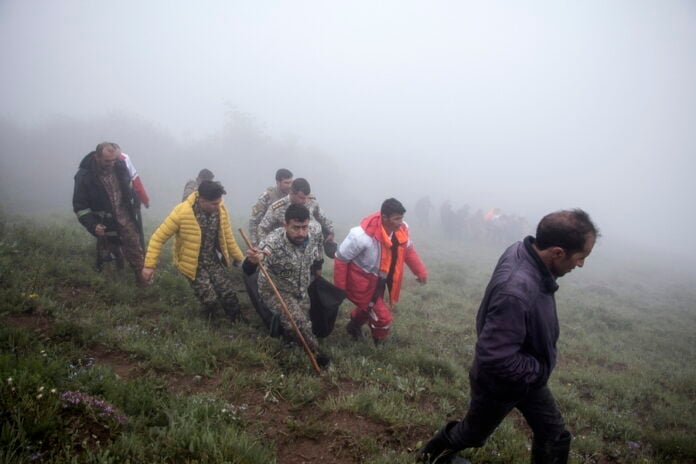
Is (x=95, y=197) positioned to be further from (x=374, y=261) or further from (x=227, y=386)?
(x=374, y=261)

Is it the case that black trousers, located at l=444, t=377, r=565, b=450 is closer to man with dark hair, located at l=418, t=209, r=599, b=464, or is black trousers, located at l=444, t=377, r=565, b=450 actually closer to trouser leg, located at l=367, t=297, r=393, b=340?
man with dark hair, located at l=418, t=209, r=599, b=464

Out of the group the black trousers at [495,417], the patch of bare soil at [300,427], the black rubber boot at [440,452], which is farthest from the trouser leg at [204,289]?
the black trousers at [495,417]

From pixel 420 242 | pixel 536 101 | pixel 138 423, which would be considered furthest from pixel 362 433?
pixel 536 101

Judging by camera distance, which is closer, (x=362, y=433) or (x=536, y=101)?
(x=362, y=433)

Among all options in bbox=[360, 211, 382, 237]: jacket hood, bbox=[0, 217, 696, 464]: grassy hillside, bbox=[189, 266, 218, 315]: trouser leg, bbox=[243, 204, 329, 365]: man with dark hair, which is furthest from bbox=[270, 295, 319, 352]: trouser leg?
bbox=[360, 211, 382, 237]: jacket hood

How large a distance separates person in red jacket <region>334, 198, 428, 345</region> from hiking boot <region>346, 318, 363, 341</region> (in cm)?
31

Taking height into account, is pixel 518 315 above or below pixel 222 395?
above

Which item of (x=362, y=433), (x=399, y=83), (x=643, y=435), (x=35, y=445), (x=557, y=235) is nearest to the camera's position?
(x=35, y=445)

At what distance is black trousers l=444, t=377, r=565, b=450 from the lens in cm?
269

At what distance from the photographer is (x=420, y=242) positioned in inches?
963

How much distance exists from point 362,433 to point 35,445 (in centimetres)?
262

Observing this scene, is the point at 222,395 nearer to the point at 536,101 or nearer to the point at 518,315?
the point at 518,315

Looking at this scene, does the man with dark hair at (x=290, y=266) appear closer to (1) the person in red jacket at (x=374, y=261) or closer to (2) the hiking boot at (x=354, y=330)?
(1) the person in red jacket at (x=374, y=261)

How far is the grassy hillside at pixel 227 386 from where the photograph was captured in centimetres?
271
